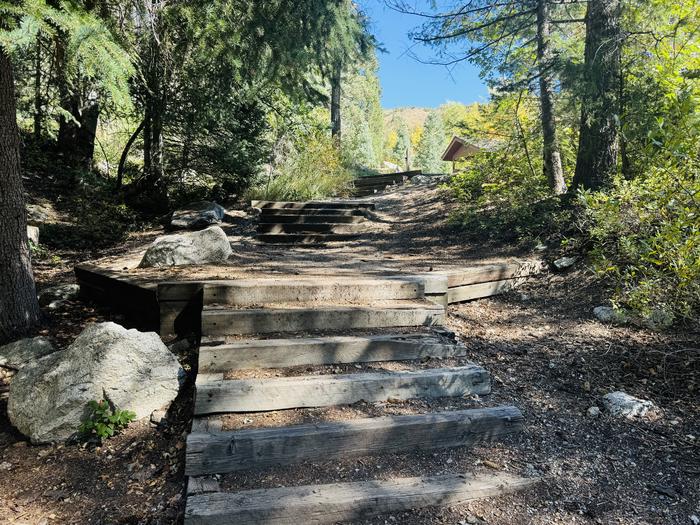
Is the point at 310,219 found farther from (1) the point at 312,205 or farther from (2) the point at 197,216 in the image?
(2) the point at 197,216

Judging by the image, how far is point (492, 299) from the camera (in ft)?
16.0

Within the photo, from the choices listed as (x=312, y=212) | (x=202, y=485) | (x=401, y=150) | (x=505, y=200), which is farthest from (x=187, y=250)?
(x=401, y=150)

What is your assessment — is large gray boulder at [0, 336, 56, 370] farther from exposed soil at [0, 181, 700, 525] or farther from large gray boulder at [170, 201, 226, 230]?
large gray boulder at [170, 201, 226, 230]

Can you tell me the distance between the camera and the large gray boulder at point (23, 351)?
340 centimetres

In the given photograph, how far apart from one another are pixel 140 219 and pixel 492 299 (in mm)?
7194

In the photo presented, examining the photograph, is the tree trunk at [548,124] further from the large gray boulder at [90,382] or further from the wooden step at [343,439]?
the large gray boulder at [90,382]

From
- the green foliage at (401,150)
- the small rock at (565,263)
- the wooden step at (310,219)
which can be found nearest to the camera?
the small rock at (565,263)

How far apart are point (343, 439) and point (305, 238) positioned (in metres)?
5.59

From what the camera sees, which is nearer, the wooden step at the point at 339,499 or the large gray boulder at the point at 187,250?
the wooden step at the point at 339,499

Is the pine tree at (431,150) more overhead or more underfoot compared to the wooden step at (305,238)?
more overhead

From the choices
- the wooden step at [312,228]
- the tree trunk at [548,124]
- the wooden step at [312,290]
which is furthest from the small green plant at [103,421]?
the tree trunk at [548,124]

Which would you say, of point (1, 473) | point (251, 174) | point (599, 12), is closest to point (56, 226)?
point (251, 174)

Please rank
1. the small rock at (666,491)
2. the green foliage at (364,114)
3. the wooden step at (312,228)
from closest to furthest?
the small rock at (666,491) < the wooden step at (312,228) < the green foliage at (364,114)

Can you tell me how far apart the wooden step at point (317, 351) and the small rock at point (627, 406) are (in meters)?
1.02
